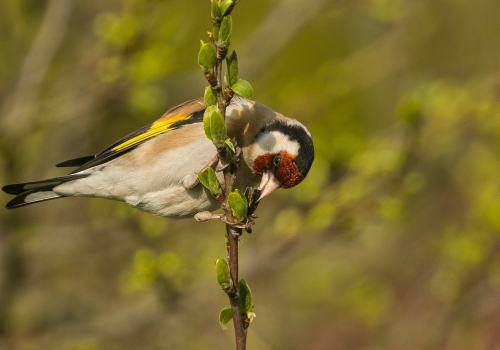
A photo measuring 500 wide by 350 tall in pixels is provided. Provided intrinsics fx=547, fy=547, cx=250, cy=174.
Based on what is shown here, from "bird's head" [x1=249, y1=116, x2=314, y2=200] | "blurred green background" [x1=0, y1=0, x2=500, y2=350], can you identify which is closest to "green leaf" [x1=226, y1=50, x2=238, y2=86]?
"bird's head" [x1=249, y1=116, x2=314, y2=200]

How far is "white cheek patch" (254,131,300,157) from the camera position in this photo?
3273 mm

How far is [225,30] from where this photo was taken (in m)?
1.89

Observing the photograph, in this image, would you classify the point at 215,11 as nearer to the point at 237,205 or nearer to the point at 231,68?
the point at 231,68

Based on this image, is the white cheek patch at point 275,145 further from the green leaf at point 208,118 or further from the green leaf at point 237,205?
the green leaf at point 208,118

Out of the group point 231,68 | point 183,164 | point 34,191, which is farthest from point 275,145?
point 34,191

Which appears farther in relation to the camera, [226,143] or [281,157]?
[281,157]

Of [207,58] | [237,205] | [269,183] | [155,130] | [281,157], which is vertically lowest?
[237,205]

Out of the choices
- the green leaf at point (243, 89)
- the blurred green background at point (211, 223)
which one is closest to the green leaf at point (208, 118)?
the green leaf at point (243, 89)

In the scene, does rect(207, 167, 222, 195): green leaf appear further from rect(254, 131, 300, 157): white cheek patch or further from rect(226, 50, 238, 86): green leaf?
rect(254, 131, 300, 157): white cheek patch

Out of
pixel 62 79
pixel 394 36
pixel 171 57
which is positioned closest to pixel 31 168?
pixel 62 79

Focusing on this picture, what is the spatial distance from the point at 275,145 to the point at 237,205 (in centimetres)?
119

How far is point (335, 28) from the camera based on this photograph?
7.71 metres

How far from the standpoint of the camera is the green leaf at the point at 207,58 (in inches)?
74.2

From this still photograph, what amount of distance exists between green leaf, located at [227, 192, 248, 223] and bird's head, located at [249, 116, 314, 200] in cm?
96
